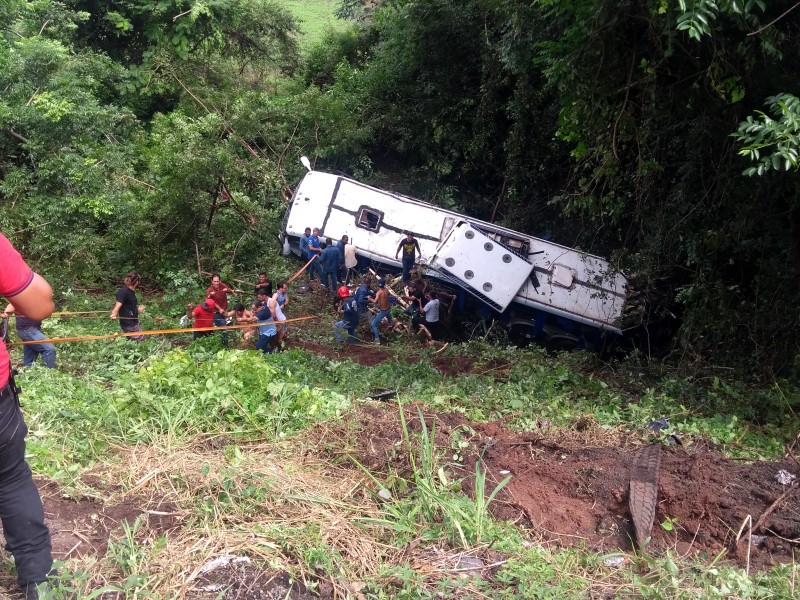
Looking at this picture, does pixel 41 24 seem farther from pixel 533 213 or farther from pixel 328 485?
pixel 328 485

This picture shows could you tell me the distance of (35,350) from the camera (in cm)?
834

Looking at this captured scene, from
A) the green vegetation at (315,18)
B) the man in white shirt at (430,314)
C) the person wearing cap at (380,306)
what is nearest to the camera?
the person wearing cap at (380,306)

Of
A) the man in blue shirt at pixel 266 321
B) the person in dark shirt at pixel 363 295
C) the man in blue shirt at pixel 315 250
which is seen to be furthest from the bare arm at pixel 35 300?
the man in blue shirt at pixel 315 250

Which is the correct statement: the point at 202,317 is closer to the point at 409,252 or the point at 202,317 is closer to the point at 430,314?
the point at 430,314

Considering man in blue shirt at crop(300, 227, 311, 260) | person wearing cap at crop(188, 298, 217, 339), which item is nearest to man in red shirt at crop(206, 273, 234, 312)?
person wearing cap at crop(188, 298, 217, 339)

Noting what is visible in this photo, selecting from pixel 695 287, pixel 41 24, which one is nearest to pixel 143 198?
pixel 41 24

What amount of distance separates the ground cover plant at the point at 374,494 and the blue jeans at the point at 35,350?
1.53 metres

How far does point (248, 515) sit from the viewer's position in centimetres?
382

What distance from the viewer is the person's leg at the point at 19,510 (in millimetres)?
3025

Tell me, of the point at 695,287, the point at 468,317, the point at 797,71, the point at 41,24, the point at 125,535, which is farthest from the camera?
the point at 41,24

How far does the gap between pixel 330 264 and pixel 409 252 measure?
1537 mm

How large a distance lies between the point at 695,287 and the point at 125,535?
813cm

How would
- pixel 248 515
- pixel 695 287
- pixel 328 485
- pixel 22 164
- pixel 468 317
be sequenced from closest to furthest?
pixel 248 515 → pixel 328 485 → pixel 695 287 → pixel 468 317 → pixel 22 164

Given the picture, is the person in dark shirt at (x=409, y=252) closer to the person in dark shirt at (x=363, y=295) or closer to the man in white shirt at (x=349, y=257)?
the man in white shirt at (x=349, y=257)
